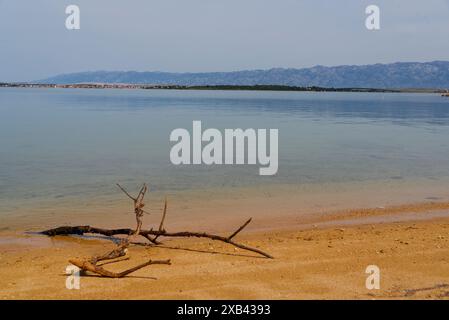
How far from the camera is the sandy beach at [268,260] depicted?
25.6 feet

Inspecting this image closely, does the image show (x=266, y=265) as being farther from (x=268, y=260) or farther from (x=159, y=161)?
(x=159, y=161)

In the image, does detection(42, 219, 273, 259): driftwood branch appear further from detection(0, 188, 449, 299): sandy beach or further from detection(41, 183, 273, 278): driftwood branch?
detection(0, 188, 449, 299): sandy beach

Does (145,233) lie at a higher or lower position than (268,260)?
higher

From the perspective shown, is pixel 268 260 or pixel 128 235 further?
pixel 128 235

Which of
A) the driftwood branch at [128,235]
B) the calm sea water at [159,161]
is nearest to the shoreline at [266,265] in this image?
the driftwood branch at [128,235]

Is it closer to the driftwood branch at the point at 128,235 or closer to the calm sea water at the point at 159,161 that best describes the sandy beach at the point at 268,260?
the driftwood branch at the point at 128,235

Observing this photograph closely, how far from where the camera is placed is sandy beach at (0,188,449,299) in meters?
7.80

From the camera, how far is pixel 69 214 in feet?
44.4

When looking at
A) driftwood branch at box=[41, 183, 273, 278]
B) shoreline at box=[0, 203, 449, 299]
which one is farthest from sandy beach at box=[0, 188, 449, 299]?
driftwood branch at box=[41, 183, 273, 278]

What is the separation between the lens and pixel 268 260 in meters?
9.57

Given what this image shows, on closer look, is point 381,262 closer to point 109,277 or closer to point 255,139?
point 109,277

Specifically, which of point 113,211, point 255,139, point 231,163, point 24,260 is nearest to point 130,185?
point 113,211

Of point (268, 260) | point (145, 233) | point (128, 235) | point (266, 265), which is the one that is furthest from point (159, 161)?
point (266, 265)
